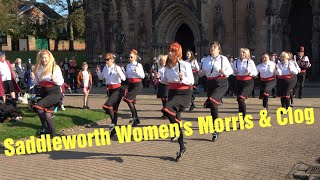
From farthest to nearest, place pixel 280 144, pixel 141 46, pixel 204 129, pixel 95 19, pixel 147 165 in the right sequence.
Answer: pixel 95 19
pixel 141 46
pixel 204 129
pixel 280 144
pixel 147 165

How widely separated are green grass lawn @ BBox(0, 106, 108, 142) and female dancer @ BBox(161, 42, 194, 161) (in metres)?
4.03

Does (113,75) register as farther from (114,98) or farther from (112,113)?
(112,113)

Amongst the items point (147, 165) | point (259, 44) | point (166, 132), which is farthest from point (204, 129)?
point (259, 44)

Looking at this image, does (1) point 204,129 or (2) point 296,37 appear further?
(2) point 296,37

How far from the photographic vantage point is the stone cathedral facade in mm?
22562

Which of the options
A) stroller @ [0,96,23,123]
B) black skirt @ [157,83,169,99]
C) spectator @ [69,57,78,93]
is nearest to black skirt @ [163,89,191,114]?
black skirt @ [157,83,169,99]

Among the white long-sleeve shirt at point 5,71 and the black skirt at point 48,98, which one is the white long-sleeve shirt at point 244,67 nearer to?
the black skirt at point 48,98

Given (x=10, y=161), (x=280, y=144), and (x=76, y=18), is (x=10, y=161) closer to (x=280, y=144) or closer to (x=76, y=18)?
(x=280, y=144)

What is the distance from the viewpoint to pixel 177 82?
7.77 m

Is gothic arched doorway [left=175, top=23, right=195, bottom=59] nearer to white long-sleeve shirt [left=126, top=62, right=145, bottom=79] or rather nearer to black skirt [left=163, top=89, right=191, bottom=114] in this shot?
white long-sleeve shirt [left=126, top=62, right=145, bottom=79]

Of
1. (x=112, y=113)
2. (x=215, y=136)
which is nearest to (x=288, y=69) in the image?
(x=215, y=136)

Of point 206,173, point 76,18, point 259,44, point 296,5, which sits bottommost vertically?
point 206,173

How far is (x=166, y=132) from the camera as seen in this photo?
9953mm

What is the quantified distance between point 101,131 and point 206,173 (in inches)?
171
